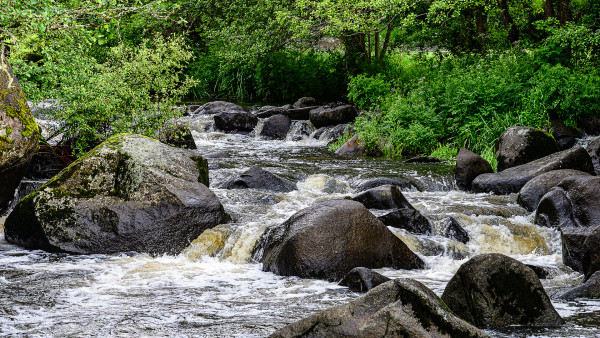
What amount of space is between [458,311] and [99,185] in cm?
→ 522

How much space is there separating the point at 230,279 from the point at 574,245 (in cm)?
411

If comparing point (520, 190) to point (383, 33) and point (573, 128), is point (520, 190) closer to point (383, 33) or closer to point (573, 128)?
point (573, 128)

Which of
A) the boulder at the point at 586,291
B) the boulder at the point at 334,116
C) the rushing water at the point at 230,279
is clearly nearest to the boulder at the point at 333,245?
the rushing water at the point at 230,279

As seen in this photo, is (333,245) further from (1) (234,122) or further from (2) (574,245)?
(1) (234,122)

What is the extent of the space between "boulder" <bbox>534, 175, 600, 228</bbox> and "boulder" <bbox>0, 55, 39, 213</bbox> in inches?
290

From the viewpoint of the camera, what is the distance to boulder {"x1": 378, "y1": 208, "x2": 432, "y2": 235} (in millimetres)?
8727

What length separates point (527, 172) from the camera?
37.2ft

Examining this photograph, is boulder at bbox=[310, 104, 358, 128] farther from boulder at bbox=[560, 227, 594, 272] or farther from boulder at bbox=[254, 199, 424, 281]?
boulder at bbox=[560, 227, 594, 272]

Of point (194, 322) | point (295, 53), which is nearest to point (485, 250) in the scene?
point (194, 322)

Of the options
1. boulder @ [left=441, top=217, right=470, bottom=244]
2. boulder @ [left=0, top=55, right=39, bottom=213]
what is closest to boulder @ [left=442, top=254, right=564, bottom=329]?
boulder @ [left=441, top=217, right=470, bottom=244]

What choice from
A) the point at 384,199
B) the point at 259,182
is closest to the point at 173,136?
the point at 259,182

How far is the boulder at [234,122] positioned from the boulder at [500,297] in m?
15.3

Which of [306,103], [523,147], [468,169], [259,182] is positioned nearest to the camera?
[259,182]

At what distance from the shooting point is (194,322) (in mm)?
5477
